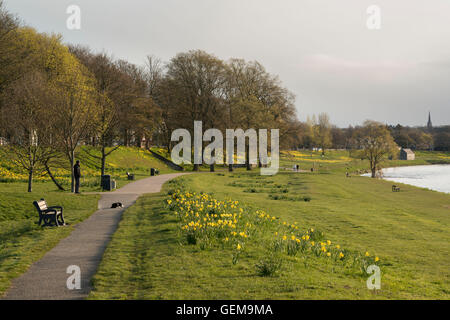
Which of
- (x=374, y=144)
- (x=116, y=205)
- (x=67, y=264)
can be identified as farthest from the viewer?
(x=374, y=144)

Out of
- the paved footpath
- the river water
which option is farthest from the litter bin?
the river water

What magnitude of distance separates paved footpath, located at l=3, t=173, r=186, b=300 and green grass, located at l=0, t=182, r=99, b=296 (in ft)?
0.96

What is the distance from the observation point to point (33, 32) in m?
46.3

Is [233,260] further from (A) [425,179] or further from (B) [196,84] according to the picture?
(A) [425,179]

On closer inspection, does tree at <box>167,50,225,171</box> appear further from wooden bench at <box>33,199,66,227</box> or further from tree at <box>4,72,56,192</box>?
wooden bench at <box>33,199,66,227</box>

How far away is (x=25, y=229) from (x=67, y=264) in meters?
6.05

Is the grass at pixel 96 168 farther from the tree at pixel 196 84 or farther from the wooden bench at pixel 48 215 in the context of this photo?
the wooden bench at pixel 48 215

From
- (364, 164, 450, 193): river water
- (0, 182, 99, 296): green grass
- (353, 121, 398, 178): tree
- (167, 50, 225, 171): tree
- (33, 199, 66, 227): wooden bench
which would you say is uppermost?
(167, 50, 225, 171): tree

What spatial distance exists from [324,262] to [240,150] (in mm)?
48560

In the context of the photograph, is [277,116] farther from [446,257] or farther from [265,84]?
[446,257]

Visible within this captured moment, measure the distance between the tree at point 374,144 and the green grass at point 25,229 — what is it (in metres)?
62.2

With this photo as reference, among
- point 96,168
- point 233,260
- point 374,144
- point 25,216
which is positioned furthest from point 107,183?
point 374,144

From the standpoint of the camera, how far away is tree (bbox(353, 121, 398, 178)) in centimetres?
7231

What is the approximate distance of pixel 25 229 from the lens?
14.4 metres
